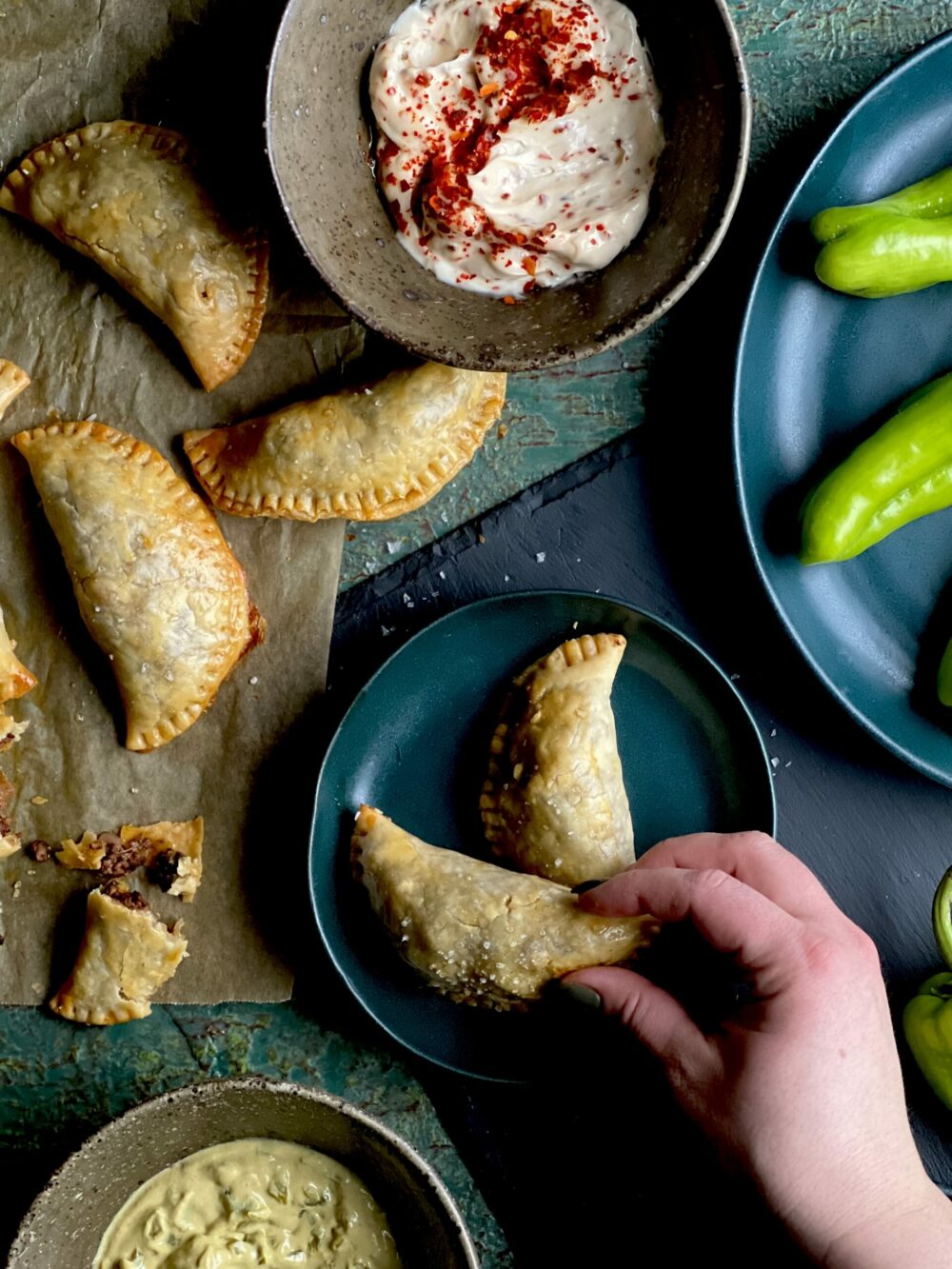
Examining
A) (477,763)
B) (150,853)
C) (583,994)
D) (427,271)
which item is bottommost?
(583,994)

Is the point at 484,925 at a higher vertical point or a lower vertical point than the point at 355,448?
lower

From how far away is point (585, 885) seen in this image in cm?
242

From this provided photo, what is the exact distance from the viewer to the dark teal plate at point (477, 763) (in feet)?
8.01

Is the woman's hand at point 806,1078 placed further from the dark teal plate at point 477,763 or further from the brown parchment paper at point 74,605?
the brown parchment paper at point 74,605

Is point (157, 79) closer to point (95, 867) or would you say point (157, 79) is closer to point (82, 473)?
point (82, 473)

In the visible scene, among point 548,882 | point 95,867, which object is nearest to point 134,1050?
point 95,867

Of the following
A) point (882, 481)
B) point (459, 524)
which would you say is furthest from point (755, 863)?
point (459, 524)

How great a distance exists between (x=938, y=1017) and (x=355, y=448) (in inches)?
63.3

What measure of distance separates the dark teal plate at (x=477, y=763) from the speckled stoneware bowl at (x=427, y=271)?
1.69 feet

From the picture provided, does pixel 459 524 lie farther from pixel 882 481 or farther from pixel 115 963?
pixel 115 963

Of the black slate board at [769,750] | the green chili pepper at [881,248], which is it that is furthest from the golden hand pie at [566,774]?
the green chili pepper at [881,248]

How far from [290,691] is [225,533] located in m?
0.35

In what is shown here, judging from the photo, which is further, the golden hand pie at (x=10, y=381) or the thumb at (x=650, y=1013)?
the golden hand pie at (x=10, y=381)

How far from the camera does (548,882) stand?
7.92 feet
